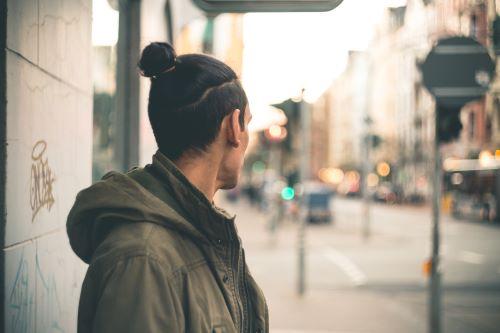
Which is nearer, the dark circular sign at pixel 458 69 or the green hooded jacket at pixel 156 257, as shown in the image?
the green hooded jacket at pixel 156 257

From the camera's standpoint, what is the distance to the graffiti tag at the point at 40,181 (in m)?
2.26

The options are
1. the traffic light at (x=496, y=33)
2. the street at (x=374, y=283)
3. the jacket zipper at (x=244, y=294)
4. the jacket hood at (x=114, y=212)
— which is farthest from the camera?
the street at (x=374, y=283)

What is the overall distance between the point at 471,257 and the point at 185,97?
Answer: 14.6 m

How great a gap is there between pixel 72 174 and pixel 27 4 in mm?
1039

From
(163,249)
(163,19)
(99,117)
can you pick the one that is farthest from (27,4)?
(163,19)

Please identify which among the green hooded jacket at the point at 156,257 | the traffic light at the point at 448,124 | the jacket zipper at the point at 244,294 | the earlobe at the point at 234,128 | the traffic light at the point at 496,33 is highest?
the traffic light at the point at 496,33

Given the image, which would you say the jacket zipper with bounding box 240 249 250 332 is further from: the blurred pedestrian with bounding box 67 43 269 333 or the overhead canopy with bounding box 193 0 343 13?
the overhead canopy with bounding box 193 0 343 13

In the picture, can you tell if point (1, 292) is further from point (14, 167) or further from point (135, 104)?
point (135, 104)

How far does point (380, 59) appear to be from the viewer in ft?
279

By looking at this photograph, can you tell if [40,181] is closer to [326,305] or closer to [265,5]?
[265,5]

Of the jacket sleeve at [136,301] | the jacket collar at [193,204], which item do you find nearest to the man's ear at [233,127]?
the jacket collar at [193,204]

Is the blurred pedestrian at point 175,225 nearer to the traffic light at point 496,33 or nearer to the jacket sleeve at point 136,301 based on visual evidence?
the jacket sleeve at point 136,301

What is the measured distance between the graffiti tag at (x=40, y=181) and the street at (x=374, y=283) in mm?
5123

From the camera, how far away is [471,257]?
1484 cm
